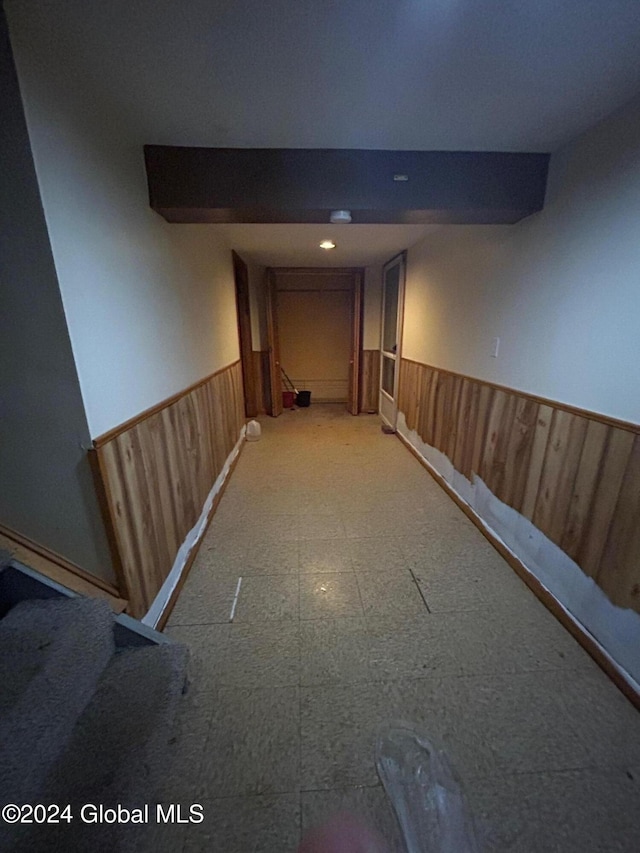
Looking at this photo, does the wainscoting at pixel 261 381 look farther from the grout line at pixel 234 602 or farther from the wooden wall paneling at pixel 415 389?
the grout line at pixel 234 602

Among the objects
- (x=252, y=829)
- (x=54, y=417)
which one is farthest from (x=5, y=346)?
(x=252, y=829)

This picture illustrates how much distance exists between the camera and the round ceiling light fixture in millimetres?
1684

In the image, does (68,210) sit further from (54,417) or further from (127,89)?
(54,417)

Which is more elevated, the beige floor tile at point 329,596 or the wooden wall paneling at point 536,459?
the wooden wall paneling at point 536,459

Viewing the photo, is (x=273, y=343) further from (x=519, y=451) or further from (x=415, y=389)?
(x=519, y=451)

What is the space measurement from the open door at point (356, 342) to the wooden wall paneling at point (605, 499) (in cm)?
367

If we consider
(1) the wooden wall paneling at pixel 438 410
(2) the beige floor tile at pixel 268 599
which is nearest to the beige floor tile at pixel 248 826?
(2) the beige floor tile at pixel 268 599

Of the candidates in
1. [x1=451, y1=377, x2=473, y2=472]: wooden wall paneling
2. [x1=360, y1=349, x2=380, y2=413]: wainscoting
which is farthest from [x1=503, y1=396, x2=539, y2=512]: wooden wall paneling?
[x1=360, y1=349, x2=380, y2=413]: wainscoting

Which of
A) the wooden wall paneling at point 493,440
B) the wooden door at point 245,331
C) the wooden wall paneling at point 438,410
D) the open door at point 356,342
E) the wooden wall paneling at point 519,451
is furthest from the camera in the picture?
the open door at point 356,342

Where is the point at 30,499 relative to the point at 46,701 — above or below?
above

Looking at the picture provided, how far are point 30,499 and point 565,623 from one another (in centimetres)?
229

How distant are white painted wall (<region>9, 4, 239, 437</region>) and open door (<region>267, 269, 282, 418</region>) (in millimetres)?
2713

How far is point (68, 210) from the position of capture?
41.2 inches

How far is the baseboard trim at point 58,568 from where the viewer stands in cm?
121
